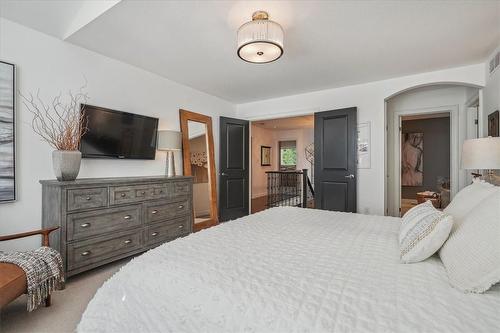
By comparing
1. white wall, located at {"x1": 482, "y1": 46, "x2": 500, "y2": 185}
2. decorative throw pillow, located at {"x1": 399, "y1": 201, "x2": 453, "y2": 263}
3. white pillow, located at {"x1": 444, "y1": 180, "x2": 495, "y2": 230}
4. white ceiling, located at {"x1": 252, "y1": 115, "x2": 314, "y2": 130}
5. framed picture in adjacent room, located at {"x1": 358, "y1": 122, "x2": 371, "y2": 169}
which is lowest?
decorative throw pillow, located at {"x1": 399, "y1": 201, "x2": 453, "y2": 263}

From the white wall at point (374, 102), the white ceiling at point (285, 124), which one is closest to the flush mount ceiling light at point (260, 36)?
the white wall at point (374, 102)

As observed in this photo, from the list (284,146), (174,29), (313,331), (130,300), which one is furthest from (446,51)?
(284,146)

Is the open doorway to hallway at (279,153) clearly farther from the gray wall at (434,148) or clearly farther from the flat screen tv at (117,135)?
the flat screen tv at (117,135)

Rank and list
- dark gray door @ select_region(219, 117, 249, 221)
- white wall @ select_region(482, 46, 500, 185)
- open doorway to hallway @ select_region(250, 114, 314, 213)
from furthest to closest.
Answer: open doorway to hallway @ select_region(250, 114, 314, 213)
dark gray door @ select_region(219, 117, 249, 221)
white wall @ select_region(482, 46, 500, 185)

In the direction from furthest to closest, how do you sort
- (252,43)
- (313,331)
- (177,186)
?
(177,186)
(252,43)
(313,331)

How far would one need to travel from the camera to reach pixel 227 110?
5.25m

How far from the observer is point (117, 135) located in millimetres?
3115

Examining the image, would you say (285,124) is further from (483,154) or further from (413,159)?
(483,154)

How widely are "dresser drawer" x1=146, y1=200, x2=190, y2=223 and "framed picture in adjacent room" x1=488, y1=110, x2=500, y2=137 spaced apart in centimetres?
Result: 388

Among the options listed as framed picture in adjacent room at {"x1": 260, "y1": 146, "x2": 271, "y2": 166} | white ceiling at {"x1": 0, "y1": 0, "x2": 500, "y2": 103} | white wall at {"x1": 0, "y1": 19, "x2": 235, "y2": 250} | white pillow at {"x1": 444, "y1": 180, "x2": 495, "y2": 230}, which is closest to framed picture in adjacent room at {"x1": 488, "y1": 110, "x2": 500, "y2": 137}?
white ceiling at {"x1": 0, "y1": 0, "x2": 500, "y2": 103}

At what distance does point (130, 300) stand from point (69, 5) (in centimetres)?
274

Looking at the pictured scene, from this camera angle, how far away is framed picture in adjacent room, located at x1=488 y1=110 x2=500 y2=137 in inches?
107

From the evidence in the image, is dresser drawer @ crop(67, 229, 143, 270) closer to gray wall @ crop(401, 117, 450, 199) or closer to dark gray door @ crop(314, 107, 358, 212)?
dark gray door @ crop(314, 107, 358, 212)

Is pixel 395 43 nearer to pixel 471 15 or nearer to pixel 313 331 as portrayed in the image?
pixel 471 15
